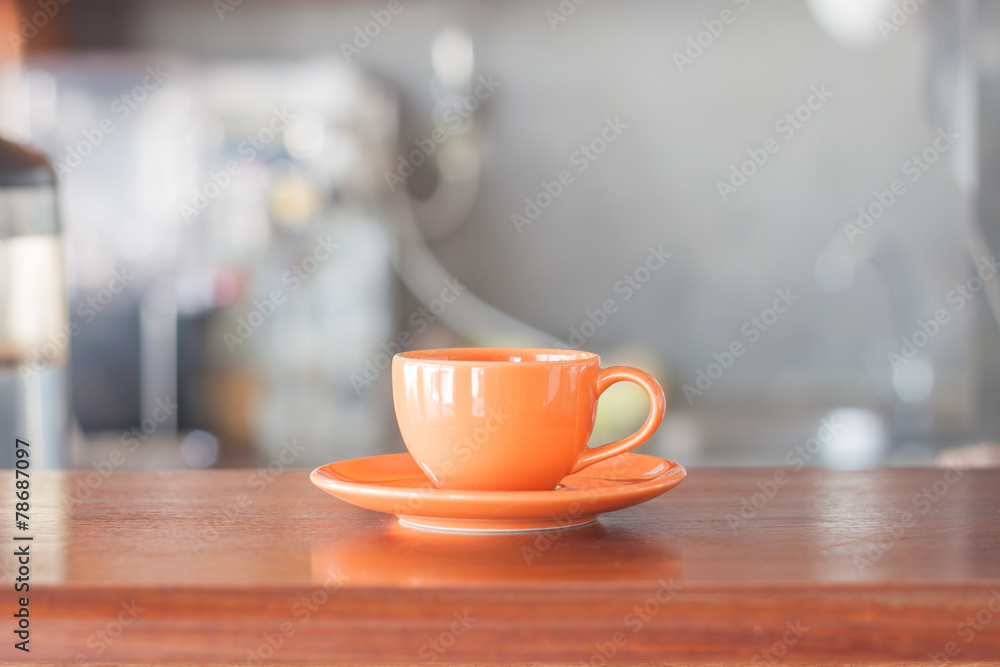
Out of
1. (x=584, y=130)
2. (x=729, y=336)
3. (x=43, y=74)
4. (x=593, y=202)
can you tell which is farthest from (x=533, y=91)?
(x=43, y=74)

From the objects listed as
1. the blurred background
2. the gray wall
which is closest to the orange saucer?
the blurred background

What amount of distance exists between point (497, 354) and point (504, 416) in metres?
0.07

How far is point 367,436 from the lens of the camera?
7.20ft

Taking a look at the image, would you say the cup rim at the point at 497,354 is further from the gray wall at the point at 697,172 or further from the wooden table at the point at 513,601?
the gray wall at the point at 697,172

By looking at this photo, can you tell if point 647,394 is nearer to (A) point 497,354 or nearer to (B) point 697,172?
(A) point 497,354

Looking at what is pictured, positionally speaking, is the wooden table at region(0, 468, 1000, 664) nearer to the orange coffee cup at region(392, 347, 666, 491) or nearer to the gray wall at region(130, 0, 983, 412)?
the orange coffee cup at region(392, 347, 666, 491)

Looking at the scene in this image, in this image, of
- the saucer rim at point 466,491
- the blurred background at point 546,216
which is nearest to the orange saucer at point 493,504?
the saucer rim at point 466,491

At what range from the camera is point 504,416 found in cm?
45

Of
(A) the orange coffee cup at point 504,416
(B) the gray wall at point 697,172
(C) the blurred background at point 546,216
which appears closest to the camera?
(A) the orange coffee cup at point 504,416

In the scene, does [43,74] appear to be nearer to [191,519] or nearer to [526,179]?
[526,179]

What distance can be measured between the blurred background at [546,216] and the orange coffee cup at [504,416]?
1.69 metres

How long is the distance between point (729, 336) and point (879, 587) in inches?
82.1

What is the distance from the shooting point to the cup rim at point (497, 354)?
0.46m

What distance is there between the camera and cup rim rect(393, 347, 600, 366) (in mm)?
459
